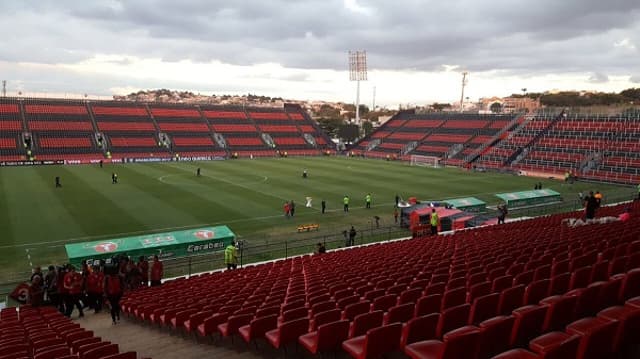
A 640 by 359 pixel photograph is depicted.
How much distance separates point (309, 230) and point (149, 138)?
56598mm

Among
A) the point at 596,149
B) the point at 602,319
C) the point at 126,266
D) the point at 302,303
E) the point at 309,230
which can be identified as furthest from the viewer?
the point at 596,149

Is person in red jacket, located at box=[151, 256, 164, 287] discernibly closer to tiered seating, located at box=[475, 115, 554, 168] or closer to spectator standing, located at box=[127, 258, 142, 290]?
spectator standing, located at box=[127, 258, 142, 290]

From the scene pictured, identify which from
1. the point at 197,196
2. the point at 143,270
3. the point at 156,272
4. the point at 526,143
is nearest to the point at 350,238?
the point at 156,272

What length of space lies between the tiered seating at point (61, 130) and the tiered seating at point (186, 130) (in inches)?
456

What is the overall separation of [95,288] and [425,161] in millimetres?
61093

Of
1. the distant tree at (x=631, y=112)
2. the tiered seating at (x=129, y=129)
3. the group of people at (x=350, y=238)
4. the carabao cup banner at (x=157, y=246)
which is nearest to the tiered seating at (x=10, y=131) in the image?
the tiered seating at (x=129, y=129)

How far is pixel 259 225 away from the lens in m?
29.8

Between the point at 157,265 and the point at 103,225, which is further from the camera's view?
the point at 103,225

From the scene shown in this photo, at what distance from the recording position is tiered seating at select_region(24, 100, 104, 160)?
66938mm

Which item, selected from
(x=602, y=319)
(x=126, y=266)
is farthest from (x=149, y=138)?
(x=602, y=319)

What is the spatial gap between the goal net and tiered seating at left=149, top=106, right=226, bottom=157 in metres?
29.4

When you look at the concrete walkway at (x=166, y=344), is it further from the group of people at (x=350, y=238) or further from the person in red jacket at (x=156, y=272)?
the group of people at (x=350, y=238)

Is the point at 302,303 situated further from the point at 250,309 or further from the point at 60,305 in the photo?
the point at 60,305

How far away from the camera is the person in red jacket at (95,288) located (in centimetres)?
1368
